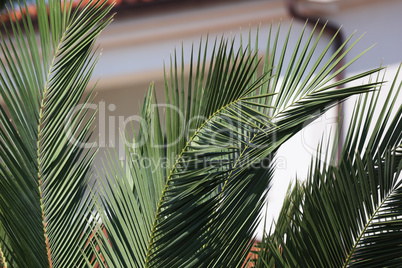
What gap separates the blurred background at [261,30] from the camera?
13.7ft

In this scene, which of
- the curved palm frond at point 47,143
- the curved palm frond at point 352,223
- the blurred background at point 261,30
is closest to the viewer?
the curved palm frond at point 352,223

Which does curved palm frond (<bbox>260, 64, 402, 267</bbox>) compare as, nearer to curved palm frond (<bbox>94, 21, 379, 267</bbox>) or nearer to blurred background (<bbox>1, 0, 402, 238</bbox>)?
curved palm frond (<bbox>94, 21, 379, 267</bbox>)

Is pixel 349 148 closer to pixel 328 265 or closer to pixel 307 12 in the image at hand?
pixel 328 265

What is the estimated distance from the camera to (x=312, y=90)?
1.96 m

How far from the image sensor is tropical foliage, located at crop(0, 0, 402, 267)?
5.88ft

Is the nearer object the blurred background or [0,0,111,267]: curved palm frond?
[0,0,111,267]: curved palm frond

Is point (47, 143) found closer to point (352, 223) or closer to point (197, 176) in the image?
point (197, 176)

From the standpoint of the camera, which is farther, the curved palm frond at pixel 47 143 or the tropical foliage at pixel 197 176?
the curved palm frond at pixel 47 143

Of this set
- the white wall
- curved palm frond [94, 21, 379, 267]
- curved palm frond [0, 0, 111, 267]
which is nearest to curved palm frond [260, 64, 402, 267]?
curved palm frond [94, 21, 379, 267]

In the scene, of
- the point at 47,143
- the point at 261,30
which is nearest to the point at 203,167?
the point at 47,143

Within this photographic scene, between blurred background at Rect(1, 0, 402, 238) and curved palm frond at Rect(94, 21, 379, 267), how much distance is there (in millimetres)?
2045

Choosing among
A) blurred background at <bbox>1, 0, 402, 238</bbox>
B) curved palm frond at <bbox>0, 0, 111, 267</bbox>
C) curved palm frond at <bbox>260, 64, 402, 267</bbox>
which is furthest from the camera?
blurred background at <bbox>1, 0, 402, 238</bbox>

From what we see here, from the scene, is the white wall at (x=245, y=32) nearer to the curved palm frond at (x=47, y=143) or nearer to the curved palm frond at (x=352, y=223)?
the curved palm frond at (x=47, y=143)

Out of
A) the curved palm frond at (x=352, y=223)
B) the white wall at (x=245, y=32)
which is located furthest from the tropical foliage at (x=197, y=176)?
the white wall at (x=245, y=32)
